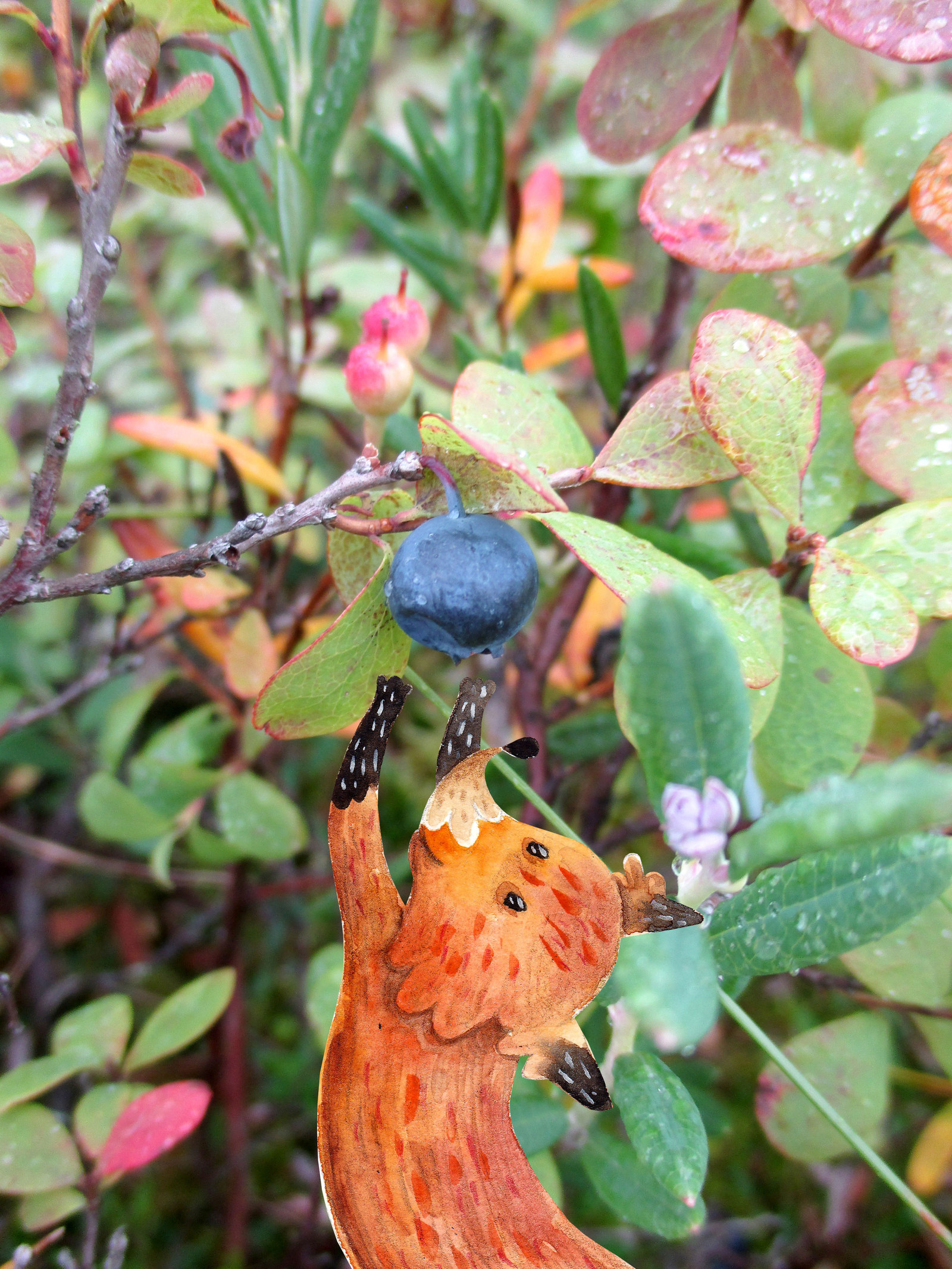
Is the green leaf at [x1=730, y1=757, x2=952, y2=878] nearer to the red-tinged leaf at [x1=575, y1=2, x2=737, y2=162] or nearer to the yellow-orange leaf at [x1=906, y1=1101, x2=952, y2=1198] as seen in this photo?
the red-tinged leaf at [x1=575, y1=2, x2=737, y2=162]

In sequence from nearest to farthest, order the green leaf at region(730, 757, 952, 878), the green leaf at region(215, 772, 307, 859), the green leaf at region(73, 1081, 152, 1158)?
the green leaf at region(730, 757, 952, 878) → the green leaf at region(73, 1081, 152, 1158) → the green leaf at region(215, 772, 307, 859)

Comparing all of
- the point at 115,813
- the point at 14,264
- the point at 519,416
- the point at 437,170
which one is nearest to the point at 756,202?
the point at 519,416

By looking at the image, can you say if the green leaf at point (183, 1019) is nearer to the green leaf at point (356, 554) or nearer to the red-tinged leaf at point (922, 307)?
the green leaf at point (356, 554)

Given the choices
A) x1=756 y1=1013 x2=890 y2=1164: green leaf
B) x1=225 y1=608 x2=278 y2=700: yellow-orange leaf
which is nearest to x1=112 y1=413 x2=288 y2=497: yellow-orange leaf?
x1=225 y1=608 x2=278 y2=700: yellow-orange leaf

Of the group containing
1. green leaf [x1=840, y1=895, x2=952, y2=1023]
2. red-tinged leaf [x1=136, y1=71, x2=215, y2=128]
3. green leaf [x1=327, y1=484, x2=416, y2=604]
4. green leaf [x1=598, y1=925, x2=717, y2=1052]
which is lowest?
green leaf [x1=840, y1=895, x2=952, y2=1023]

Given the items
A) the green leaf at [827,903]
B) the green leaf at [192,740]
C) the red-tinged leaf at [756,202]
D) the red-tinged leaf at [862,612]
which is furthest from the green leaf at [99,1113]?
the red-tinged leaf at [756,202]

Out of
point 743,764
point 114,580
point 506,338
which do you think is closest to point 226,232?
point 506,338
